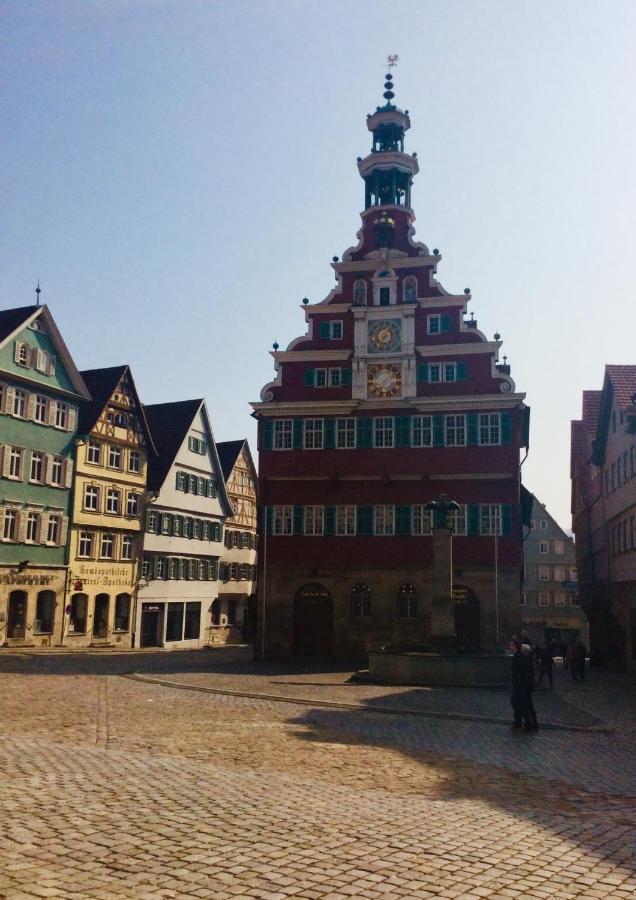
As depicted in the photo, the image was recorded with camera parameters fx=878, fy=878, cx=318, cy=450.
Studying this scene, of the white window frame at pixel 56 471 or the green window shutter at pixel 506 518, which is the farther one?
the white window frame at pixel 56 471

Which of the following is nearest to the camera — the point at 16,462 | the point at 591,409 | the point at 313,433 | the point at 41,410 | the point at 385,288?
the point at 313,433

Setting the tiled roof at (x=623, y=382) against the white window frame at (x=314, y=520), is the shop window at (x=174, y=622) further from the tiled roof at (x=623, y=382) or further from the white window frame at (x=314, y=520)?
the tiled roof at (x=623, y=382)

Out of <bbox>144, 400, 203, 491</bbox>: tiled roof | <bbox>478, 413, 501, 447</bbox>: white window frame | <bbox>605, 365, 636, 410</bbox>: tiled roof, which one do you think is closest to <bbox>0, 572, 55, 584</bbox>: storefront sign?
<bbox>144, 400, 203, 491</bbox>: tiled roof

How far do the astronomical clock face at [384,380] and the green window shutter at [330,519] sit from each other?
5.77m

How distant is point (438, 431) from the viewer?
40.6m

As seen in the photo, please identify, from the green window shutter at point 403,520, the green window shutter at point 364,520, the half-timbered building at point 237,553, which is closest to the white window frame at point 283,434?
the green window shutter at point 364,520

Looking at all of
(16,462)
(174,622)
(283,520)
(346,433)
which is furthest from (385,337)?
(174,622)

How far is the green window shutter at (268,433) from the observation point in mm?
42469

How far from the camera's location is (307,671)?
33.0 m

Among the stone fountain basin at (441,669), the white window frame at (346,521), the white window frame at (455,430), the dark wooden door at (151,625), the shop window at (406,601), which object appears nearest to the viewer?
Result: the stone fountain basin at (441,669)

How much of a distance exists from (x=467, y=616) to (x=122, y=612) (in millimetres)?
20178

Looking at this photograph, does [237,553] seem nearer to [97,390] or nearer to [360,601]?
[97,390]

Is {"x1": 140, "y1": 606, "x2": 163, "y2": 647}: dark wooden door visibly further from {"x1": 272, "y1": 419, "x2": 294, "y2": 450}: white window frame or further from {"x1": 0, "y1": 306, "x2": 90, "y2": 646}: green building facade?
{"x1": 272, "y1": 419, "x2": 294, "y2": 450}: white window frame

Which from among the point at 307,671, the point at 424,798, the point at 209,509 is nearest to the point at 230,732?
the point at 424,798
